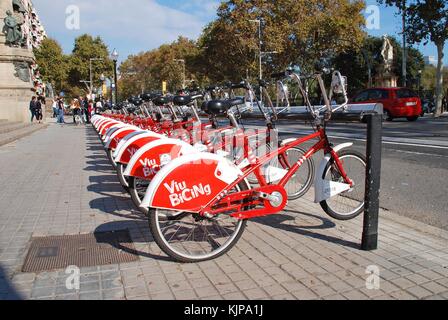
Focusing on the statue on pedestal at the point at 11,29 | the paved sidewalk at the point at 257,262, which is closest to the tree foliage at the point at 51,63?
the statue on pedestal at the point at 11,29

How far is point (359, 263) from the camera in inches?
139

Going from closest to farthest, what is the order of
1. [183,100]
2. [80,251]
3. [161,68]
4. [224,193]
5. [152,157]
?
[224,193]
[80,251]
[152,157]
[183,100]
[161,68]

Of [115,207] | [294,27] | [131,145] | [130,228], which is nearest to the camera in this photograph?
[130,228]

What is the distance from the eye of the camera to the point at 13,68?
21.9 metres

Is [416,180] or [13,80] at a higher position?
[13,80]

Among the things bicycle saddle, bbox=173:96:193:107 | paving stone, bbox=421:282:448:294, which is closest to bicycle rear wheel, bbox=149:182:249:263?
paving stone, bbox=421:282:448:294

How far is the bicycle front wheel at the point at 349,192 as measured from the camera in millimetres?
4480

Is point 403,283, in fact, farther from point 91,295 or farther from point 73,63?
point 73,63

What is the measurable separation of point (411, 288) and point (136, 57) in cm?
9154

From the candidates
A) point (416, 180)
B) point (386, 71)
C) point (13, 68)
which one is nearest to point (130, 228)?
point (416, 180)

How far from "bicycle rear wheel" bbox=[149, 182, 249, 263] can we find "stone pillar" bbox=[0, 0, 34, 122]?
20947 mm

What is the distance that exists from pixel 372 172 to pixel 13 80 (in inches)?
879

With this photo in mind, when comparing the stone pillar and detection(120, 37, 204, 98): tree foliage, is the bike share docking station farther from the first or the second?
detection(120, 37, 204, 98): tree foliage
